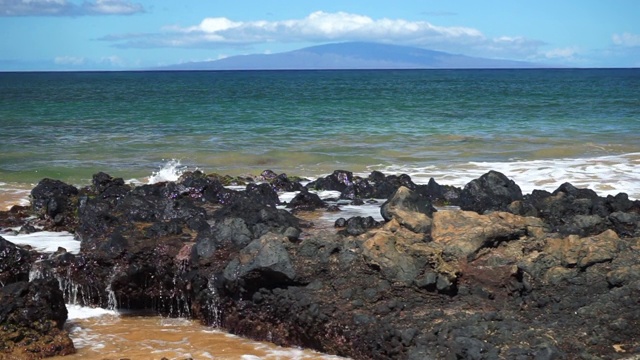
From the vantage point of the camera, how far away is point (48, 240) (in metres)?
13.2

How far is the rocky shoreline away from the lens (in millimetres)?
9148

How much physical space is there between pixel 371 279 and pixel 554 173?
13.0 meters

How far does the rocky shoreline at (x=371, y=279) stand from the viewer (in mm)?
9148

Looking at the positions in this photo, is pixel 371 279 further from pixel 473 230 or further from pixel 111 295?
pixel 111 295

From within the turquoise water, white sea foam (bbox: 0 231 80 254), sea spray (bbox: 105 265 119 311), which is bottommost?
the turquoise water

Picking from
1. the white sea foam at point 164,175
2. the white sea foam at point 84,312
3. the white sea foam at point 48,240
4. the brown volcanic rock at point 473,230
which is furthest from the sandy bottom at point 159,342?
the white sea foam at point 164,175

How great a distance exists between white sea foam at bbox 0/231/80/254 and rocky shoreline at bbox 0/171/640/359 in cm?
26

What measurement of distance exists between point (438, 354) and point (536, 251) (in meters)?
2.12

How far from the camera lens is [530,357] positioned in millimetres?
8547

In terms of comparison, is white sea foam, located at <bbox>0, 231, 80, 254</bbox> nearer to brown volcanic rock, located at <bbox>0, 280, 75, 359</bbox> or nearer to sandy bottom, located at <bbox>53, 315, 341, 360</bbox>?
sandy bottom, located at <bbox>53, 315, 341, 360</bbox>

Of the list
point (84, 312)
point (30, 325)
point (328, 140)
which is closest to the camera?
point (30, 325)

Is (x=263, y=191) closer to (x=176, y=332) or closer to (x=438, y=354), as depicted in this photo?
(x=176, y=332)

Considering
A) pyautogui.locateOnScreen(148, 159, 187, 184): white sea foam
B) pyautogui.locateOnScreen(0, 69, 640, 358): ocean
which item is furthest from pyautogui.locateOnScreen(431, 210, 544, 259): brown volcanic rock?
pyautogui.locateOnScreen(148, 159, 187, 184): white sea foam

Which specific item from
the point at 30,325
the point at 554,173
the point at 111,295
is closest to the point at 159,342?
the point at 30,325
